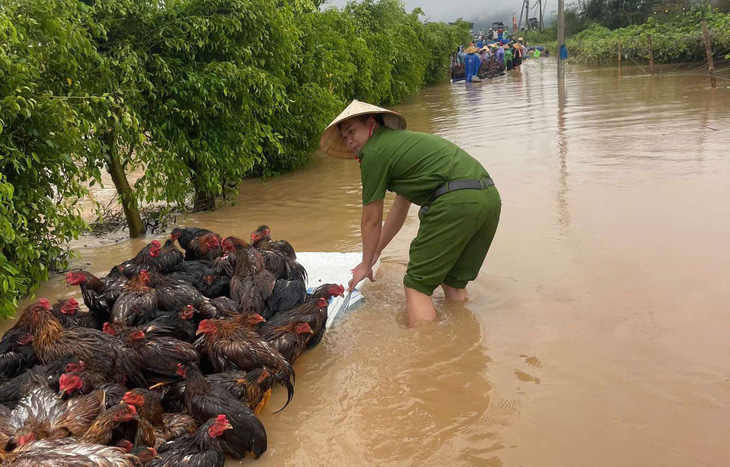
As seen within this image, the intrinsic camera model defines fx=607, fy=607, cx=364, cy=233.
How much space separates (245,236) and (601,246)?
4227 mm

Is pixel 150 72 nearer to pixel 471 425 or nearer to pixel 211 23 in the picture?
pixel 211 23

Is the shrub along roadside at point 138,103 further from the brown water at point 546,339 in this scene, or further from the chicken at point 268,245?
the chicken at point 268,245

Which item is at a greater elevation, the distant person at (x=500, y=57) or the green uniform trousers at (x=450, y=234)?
the distant person at (x=500, y=57)

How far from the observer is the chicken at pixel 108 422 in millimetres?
3104

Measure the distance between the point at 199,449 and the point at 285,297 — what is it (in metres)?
1.80

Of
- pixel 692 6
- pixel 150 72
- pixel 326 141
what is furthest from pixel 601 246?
pixel 692 6

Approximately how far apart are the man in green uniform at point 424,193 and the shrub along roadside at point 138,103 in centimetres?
279

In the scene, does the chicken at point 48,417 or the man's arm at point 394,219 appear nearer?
the chicken at point 48,417

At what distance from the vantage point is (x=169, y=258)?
5406 millimetres

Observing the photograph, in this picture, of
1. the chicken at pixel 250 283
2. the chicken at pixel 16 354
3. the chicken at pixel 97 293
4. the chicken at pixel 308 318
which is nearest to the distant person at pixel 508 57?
the chicken at pixel 250 283

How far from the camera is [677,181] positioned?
26.7ft

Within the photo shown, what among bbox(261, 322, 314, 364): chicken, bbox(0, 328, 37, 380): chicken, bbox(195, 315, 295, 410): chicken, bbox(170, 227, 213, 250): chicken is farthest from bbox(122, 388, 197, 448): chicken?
bbox(170, 227, 213, 250): chicken

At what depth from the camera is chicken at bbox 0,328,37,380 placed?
13.1 ft

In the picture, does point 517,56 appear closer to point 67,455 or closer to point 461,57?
point 461,57
